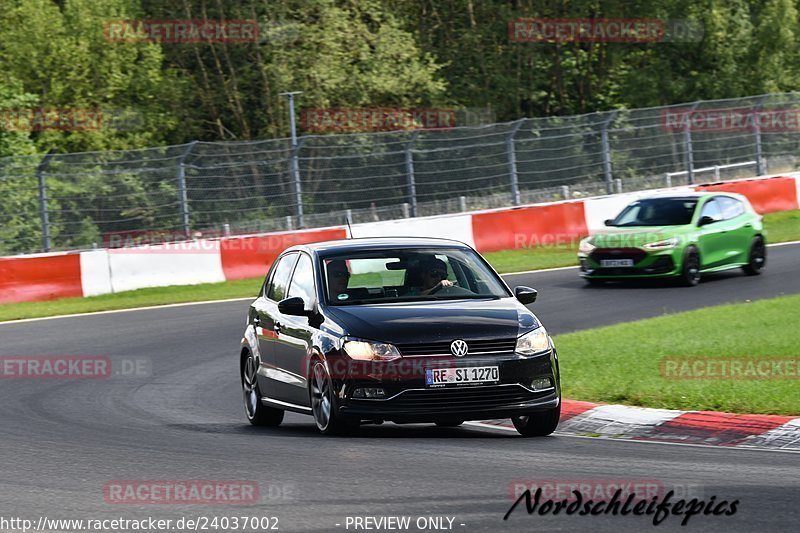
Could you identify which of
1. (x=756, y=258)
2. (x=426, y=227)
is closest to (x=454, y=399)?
(x=756, y=258)

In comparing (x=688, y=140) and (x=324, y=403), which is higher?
(x=688, y=140)

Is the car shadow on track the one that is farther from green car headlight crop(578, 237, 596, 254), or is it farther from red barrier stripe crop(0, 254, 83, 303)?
red barrier stripe crop(0, 254, 83, 303)

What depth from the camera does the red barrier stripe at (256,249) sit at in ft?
84.4

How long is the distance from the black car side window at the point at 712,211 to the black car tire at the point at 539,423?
1254 cm

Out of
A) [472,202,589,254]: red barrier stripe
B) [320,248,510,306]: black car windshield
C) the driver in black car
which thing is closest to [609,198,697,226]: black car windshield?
[472,202,589,254]: red barrier stripe

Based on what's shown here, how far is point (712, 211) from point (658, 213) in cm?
84

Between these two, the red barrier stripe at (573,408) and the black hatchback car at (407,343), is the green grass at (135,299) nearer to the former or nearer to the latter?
the black hatchback car at (407,343)

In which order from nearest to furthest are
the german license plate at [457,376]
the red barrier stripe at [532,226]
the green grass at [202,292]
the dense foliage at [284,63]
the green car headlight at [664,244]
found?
1. the german license plate at [457,376]
2. the green car headlight at [664,244]
3. the green grass at [202,292]
4. the red barrier stripe at [532,226]
5. the dense foliage at [284,63]

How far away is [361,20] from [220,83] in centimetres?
502

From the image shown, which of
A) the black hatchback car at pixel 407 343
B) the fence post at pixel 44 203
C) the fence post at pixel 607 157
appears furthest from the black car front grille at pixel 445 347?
the fence post at pixel 607 157

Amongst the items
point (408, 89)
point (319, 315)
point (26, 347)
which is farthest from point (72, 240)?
point (408, 89)

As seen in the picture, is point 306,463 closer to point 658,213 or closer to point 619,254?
point 619,254

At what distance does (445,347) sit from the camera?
9906mm

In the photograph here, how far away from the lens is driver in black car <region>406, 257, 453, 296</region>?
11.0m
